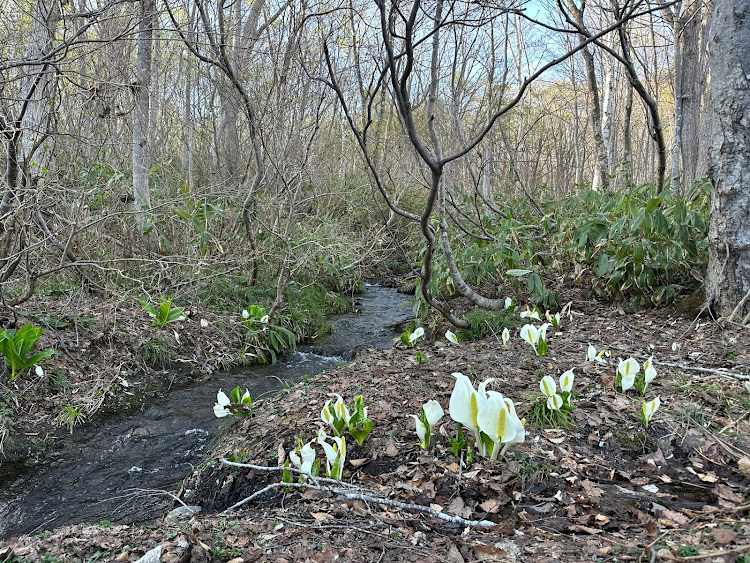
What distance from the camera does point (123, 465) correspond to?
10.5 ft

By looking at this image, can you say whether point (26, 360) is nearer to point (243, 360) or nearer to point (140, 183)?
point (243, 360)

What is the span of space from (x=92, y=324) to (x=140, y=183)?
1846 mm

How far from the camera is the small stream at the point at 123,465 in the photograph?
2.65 metres

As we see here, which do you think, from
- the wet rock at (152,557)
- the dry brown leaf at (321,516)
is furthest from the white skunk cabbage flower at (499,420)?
the wet rock at (152,557)

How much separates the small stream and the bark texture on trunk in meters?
3.18

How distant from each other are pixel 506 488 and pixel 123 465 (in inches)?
98.4

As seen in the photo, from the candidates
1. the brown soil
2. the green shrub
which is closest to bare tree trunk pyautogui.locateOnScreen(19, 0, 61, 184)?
the green shrub

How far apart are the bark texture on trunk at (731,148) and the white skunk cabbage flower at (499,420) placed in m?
2.44

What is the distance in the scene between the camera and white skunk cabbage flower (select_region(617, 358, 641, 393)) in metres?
2.35

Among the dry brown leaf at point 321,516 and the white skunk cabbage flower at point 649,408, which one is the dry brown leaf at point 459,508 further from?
the white skunk cabbage flower at point 649,408

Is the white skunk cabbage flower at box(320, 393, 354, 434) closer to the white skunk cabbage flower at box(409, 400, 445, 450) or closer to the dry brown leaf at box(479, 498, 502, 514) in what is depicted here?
the white skunk cabbage flower at box(409, 400, 445, 450)

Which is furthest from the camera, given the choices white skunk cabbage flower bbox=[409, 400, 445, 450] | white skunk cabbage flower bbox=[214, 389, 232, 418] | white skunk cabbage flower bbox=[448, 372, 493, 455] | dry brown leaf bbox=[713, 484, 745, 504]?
white skunk cabbage flower bbox=[214, 389, 232, 418]

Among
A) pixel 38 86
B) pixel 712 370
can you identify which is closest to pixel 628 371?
pixel 712 370

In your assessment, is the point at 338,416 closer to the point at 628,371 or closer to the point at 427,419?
the point at 427,419
